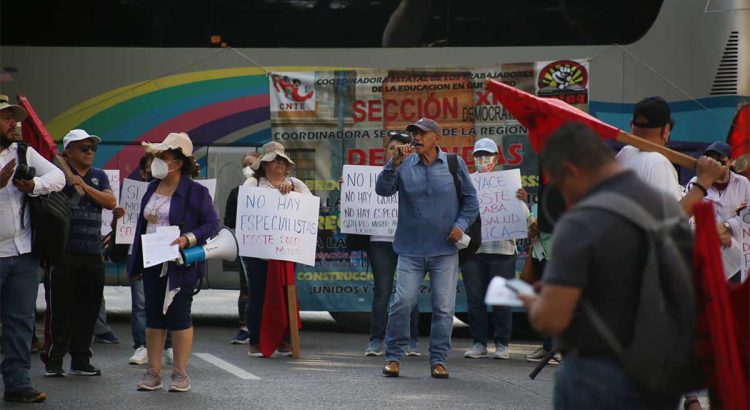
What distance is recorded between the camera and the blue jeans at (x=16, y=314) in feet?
27.2

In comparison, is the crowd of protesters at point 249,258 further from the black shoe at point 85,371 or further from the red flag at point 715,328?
the red flag at point 715,328

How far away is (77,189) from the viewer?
992 centimetres

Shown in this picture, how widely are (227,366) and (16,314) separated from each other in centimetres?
278

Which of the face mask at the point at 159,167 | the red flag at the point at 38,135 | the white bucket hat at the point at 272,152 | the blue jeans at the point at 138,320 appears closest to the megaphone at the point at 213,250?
the face mask at the point at 159,167

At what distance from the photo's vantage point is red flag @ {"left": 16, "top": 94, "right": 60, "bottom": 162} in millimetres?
9398

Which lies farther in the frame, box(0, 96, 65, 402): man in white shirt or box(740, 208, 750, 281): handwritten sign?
box(740, 208, 750, 281): handwritten sign

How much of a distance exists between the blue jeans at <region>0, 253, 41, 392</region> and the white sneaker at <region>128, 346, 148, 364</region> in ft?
7.91

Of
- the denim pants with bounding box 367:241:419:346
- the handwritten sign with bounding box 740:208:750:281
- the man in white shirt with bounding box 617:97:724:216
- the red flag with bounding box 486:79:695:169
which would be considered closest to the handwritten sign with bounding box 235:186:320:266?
the denim pants with bounding box 367:241:419:346

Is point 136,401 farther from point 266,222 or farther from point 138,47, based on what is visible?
point 138,47

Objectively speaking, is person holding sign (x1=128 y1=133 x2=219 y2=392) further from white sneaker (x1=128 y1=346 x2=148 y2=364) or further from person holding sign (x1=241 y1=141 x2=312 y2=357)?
person holding sign (x1=241 y1=141 x2=312 y2=357)

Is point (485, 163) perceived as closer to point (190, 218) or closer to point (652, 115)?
point (190, 218)

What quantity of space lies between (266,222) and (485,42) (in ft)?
12.4

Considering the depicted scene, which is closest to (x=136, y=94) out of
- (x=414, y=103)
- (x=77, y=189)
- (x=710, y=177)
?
(x=414, y=103)

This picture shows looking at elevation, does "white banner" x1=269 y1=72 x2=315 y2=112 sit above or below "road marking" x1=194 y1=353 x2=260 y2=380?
above
